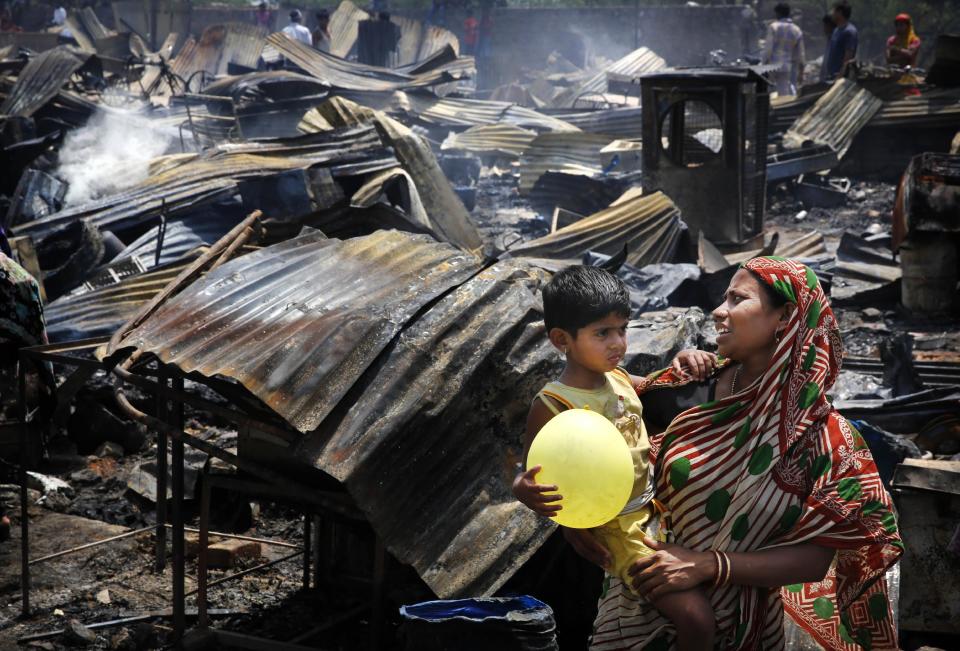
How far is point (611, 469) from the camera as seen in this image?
2000 mm

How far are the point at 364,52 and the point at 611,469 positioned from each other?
2173cm

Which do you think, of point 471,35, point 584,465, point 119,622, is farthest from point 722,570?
point 471,35

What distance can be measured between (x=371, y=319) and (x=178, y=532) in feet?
4.02

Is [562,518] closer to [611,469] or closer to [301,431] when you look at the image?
[611,469]

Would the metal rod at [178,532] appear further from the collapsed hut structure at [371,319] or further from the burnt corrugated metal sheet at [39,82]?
the burnt corrugated metal sheet at [39,82]

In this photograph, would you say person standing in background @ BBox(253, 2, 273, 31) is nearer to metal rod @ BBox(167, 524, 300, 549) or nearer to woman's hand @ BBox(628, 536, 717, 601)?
metal rod @ BBox(167, 524, 300, 549)

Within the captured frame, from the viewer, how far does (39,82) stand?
14.1m

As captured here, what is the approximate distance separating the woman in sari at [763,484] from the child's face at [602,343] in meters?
0.24

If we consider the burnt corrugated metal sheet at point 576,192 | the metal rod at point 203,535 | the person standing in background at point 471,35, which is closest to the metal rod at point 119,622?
the metal rod at point 203,535

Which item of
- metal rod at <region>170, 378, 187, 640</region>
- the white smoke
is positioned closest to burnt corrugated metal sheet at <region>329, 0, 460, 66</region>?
the white smoke

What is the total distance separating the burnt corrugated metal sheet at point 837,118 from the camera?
46.0ft

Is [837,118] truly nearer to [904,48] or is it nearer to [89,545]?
[904,48]

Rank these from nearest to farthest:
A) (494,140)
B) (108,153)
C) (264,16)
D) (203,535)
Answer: (203,535) → (108,153) → (494,140) → (264,16)

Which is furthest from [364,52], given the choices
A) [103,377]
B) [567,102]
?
[103,377]
